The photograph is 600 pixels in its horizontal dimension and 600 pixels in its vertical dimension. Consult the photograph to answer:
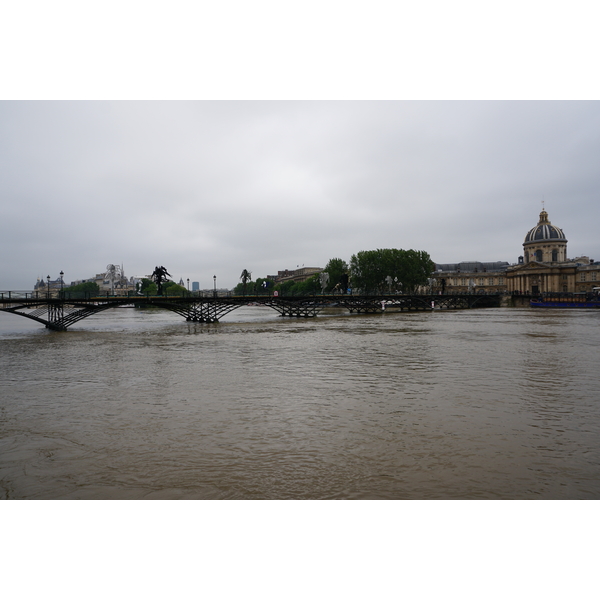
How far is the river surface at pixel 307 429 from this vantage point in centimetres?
723

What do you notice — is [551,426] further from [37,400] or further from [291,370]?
[37,400]

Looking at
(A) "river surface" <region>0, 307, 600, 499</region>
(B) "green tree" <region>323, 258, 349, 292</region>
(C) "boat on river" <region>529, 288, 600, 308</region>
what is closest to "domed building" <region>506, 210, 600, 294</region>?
(C) "boat on river" <region>529, 288, 600, 308</region>

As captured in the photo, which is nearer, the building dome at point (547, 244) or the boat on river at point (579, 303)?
the boat on river at point (579, 303)

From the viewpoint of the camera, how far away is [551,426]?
10.1 m

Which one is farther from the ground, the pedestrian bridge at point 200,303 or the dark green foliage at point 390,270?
the dark green foliage at point 390,270

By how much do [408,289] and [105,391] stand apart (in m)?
90.8

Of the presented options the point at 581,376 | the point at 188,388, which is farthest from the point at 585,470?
the point at 188,388

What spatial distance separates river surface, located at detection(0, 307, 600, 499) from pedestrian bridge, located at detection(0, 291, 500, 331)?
86.9 ft

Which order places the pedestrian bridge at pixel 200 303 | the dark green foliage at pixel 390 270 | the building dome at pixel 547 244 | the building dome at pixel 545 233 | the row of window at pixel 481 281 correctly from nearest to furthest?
the pedestrian bridge at pixel 200 303, the dark green foliage at pixel 390 270, the building dome at pixel 547 244, the building dome at pixel 545 233, the row of window at pixel 481 281

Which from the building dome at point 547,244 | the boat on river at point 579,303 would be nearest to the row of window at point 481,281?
the building dome at point 547,244

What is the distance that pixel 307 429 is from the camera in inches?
403

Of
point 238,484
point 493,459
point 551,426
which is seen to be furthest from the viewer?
point 551,426

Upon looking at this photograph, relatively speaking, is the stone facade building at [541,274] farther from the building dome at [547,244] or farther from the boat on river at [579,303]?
the boat on river at [579,303]

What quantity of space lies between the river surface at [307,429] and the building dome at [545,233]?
366 ft
